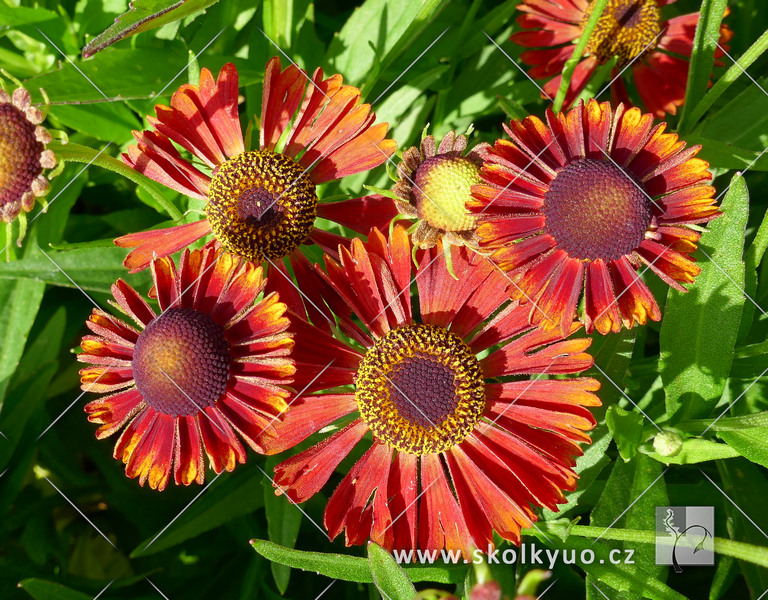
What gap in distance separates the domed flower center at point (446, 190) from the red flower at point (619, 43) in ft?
1.71

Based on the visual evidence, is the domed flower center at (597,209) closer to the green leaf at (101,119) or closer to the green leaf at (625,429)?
the green leaf at (625,429)

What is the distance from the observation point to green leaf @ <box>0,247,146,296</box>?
1.33 m

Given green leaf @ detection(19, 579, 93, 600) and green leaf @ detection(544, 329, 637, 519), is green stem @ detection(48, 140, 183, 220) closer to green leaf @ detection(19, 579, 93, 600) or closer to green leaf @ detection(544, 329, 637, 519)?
green leaf @ detection(19, 579, 93, 600)

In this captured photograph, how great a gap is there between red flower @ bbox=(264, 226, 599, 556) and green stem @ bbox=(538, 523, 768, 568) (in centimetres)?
6

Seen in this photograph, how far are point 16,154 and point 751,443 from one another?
1106 mm

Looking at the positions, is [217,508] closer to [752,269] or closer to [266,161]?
[266,161]

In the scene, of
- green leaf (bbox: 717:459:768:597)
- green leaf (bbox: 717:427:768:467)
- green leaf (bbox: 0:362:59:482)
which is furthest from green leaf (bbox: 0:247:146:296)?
green leaf (bbox: 717:459:768:597)

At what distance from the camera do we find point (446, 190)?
3.61 ft

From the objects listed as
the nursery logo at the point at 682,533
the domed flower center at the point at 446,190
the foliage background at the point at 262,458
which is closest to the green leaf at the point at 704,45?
the foliage background at the point at 262,458

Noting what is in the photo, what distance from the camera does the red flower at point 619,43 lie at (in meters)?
1.56

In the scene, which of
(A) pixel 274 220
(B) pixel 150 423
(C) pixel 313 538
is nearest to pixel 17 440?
(B) pixel 150 423

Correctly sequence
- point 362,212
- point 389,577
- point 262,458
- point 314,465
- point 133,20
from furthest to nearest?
point 262,458 < point 362,212 < point 314,465 < point 389,577 < point 133,20

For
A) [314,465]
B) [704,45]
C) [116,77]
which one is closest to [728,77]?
[704,45]

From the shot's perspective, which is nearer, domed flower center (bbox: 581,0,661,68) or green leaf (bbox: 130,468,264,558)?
green leaf (bbox: 130,468,264,558)
